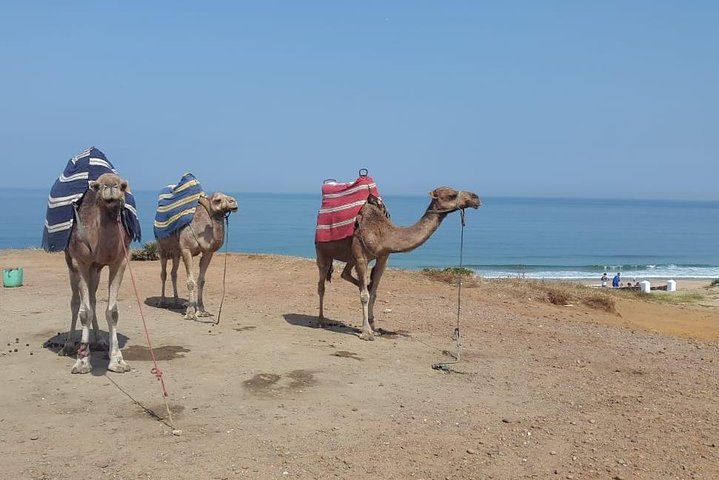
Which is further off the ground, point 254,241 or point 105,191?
point 105,191

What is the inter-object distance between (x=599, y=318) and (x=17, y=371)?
495 inches

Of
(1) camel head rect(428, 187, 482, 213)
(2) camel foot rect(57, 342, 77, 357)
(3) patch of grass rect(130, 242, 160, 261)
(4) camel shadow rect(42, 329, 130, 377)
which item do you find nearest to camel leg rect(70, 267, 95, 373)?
(4) camel shadow rect(42, 329, 130, 377)

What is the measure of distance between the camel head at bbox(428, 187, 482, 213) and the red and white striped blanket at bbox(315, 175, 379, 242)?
1272 millimetres

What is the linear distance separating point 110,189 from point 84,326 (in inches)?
74.4

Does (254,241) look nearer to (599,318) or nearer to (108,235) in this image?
(599,318)

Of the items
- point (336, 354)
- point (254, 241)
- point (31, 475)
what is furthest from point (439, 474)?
point (254, 241)

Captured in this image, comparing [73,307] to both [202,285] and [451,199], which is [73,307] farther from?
[451,199]

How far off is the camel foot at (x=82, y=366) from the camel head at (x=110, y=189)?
205cm

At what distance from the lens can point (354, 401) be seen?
25.6 feet

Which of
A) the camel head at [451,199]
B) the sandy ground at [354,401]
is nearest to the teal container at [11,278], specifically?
the sandy ground at [354,401]

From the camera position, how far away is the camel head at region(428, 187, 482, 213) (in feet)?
35.1

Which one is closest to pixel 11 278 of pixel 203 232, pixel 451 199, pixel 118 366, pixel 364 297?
pixel 203 232

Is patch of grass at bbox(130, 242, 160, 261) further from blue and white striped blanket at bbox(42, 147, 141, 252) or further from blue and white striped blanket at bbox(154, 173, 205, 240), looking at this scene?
blue and white striped blanket at bbox(42, 147, 141, 252)

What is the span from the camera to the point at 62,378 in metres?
8.25
